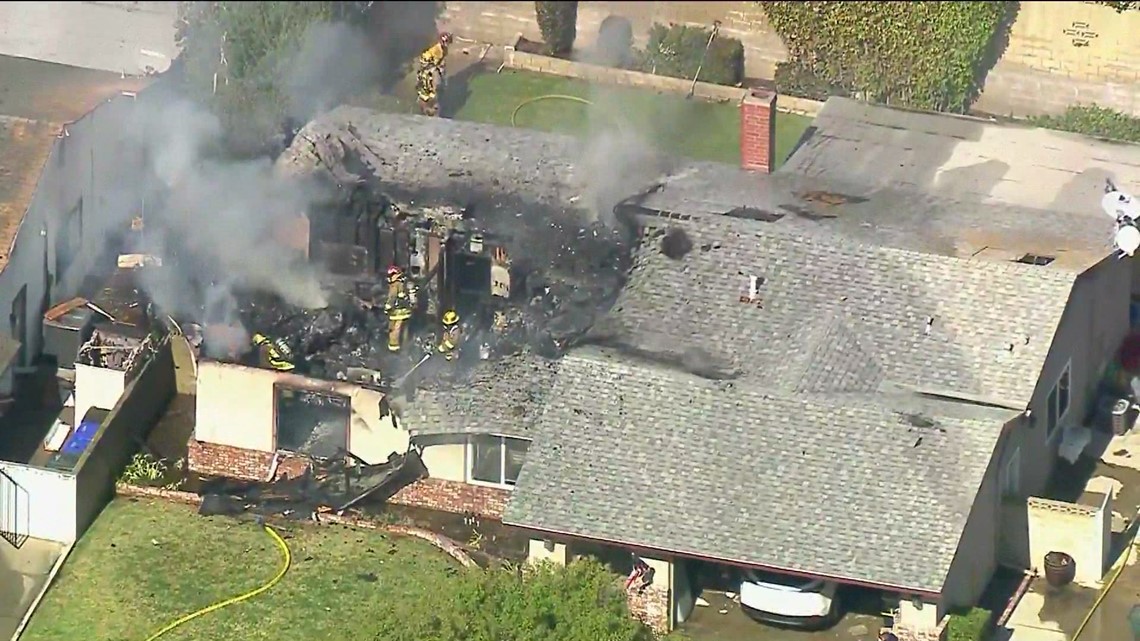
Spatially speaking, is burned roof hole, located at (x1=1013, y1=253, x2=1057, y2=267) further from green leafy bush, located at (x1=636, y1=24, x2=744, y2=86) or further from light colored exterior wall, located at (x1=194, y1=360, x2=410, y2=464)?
green leafy bush, located at (x1=636, y1=24, x2=744, y2=86)

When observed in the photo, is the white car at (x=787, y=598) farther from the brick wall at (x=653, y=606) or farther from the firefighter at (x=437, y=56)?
the firefighter at (x=437, y=56)

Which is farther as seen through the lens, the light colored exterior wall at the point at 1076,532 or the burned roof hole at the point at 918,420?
the light colored exterior wall at the point at 1076,532

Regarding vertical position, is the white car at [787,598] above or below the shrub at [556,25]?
below

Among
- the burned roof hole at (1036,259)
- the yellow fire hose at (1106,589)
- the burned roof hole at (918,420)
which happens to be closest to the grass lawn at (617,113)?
the burned roof hole at (1036,259)

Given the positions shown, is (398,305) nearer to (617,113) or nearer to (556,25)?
(617,113)

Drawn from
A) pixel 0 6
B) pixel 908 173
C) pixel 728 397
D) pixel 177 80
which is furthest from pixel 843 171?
pixel 0 6

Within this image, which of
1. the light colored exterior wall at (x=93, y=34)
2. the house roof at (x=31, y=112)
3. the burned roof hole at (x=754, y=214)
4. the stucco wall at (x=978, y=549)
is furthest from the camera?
the light colored exterior wall at (x=93, y=34)

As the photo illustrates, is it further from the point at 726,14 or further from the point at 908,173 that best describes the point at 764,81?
the point at 908,173
